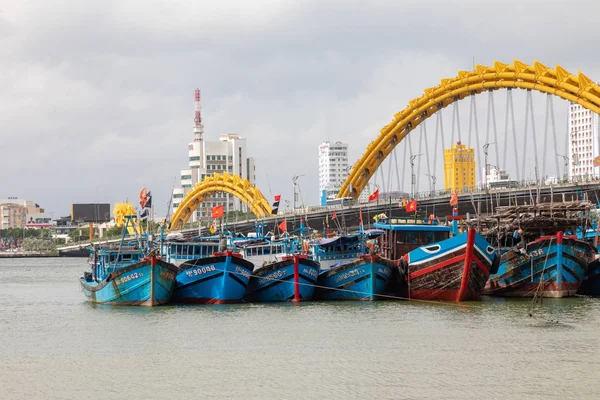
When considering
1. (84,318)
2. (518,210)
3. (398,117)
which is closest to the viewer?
(84,318)

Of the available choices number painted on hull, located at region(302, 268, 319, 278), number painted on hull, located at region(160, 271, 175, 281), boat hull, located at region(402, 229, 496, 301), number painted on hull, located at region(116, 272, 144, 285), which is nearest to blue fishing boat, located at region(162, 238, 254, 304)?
number painted on hull, located at region(160, 271, 175, 281)

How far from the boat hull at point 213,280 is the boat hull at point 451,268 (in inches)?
370

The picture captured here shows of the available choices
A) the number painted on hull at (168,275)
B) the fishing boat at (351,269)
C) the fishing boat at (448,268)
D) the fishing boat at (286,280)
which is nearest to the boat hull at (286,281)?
the fishing boat at (286,280)

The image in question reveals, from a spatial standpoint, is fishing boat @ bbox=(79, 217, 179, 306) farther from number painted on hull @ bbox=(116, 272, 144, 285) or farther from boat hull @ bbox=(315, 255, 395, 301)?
boat hull @ bbox=(315, 255, 395, 301)

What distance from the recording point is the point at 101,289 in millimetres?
62000

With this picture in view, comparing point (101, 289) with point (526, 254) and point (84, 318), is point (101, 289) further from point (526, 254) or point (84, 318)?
point (526, 254)

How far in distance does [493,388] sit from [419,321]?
16.4 meters

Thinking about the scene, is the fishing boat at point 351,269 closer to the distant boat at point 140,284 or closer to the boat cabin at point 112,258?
the distant boat at point 140,284

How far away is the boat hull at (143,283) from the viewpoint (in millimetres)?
57000

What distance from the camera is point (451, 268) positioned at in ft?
186

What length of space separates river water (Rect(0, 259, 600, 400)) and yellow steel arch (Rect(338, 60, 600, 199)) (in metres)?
54.3

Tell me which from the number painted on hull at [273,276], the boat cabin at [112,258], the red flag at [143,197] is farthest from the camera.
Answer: the red flag at [143,197]

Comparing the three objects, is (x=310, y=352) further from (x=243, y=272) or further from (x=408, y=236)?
(x=408, y=236)

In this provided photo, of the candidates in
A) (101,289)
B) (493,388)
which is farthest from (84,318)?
(493,388)
